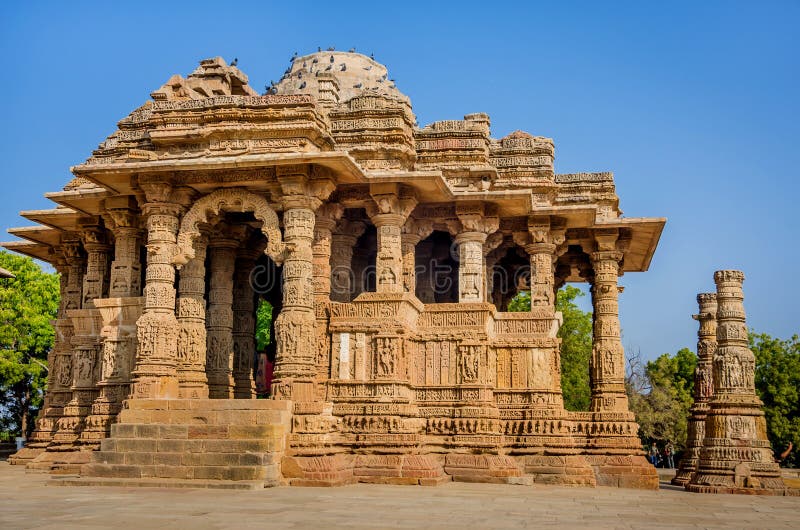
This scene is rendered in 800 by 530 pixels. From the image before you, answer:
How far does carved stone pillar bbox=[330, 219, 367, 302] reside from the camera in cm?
1845

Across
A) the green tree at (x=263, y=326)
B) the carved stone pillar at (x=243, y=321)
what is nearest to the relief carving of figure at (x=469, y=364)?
the carved stone pillar at (x=243, y=321)

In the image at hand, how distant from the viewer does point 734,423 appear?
600 inches

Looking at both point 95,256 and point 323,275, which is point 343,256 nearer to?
point 323,275

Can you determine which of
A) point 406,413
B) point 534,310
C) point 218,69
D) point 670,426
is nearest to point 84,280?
point 218,69

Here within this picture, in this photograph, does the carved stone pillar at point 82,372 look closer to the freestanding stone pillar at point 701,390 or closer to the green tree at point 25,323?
the freestanding stone pillar at point 701,390

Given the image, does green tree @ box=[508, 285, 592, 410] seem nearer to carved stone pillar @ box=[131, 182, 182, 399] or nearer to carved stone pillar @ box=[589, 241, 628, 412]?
carved stone pillar @ box=[589, 241, 628, 412]

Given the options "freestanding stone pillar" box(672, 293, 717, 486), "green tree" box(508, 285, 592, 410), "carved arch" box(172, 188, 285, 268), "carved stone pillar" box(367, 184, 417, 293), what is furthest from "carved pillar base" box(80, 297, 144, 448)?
"green tree" box(508, 285, 592, 410)

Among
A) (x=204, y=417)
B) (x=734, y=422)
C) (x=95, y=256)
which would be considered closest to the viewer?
(x=204, y=417)

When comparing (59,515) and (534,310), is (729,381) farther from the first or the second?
(59,515)

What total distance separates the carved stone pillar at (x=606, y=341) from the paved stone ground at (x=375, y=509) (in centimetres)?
526

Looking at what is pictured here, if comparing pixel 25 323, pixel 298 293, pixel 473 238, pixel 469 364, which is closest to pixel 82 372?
pixel 298 293

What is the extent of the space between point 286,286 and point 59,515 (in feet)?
20.8

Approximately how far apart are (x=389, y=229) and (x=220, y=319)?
408 cm

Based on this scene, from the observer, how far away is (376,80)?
72.4 feet
